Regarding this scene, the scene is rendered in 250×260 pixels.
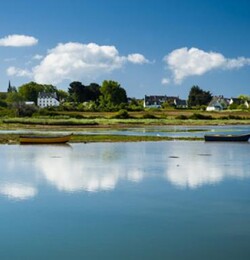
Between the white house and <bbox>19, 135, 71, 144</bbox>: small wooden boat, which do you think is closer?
<bbox>19, 135, 71, 144</bbox>: small wooden boat

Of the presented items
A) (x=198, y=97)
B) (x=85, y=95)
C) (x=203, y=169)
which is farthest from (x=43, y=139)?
(x=198, y=97)

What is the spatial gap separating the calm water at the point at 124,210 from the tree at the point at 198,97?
131158 mm

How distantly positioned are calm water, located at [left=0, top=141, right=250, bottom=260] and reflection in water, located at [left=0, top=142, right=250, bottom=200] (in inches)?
1.9

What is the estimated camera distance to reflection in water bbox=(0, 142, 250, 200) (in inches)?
784

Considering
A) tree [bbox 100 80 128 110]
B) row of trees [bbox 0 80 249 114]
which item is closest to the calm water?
row of trees [bbox 0 80 249 114]

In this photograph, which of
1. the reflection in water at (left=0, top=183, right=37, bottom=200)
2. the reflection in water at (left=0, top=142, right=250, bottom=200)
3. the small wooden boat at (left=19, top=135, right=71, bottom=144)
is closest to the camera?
the reflection in water at (left=0, top=183, right=37, bottom=200)

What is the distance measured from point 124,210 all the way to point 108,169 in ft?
30.5

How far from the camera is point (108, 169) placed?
24547mm

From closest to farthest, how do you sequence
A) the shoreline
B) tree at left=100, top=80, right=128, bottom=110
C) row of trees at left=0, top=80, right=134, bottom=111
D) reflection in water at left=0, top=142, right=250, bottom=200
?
reflection in water at left=0, top=142, right=250, bottom=200 < the shoreline < row of trees at left=0, top=80, right=134, bottom=111 < tree at left=100, top=80, right=128, bottom=110

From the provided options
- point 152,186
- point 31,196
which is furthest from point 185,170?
point 31,196

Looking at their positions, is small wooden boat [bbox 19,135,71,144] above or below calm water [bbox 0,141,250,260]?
above

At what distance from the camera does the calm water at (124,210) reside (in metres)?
11.3

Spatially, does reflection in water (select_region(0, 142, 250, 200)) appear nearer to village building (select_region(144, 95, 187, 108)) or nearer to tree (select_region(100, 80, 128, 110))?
tree (select_region(100, 80, 128, 110))

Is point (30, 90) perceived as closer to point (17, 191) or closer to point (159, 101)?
point (159, 101)
